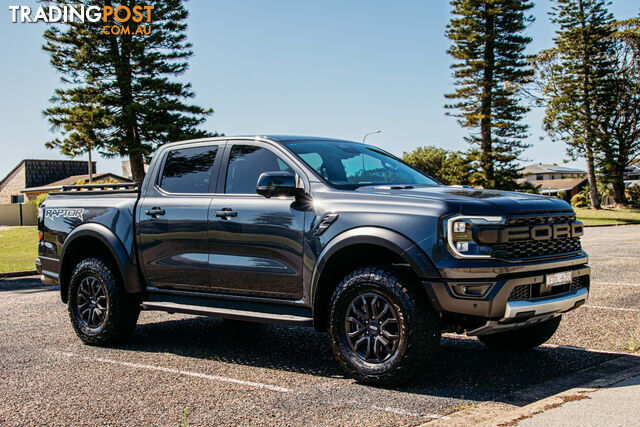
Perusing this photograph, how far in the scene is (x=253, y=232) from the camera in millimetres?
5844

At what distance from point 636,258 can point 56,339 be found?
12.4 metres

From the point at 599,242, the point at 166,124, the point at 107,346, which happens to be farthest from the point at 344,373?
the point at 166,124

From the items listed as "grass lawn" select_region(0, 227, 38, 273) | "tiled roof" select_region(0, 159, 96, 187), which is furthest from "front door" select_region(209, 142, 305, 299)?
"tiled roof" select_region(0, 159, 96, 187)

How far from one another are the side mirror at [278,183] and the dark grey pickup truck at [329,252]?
1 centimetres

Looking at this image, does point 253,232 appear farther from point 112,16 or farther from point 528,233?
point 112,16

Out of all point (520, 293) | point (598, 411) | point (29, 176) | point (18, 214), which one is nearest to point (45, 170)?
point (29, 176)

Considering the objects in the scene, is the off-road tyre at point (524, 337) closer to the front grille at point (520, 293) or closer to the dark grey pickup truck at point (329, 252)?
the dark grey pickup truck at point (329, 252)

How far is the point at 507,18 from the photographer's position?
42.1 meters

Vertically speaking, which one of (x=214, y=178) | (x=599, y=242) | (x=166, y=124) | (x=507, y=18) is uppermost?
(x=507, y=18)

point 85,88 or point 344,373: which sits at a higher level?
point 85,88

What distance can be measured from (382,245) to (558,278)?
4.57 ft

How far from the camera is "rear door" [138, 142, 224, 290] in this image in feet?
20.6

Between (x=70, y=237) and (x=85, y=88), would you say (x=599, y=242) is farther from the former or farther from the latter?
(x=85, y=88)

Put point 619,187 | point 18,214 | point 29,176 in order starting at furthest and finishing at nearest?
point 29,176, point 18,214, point 619,187
